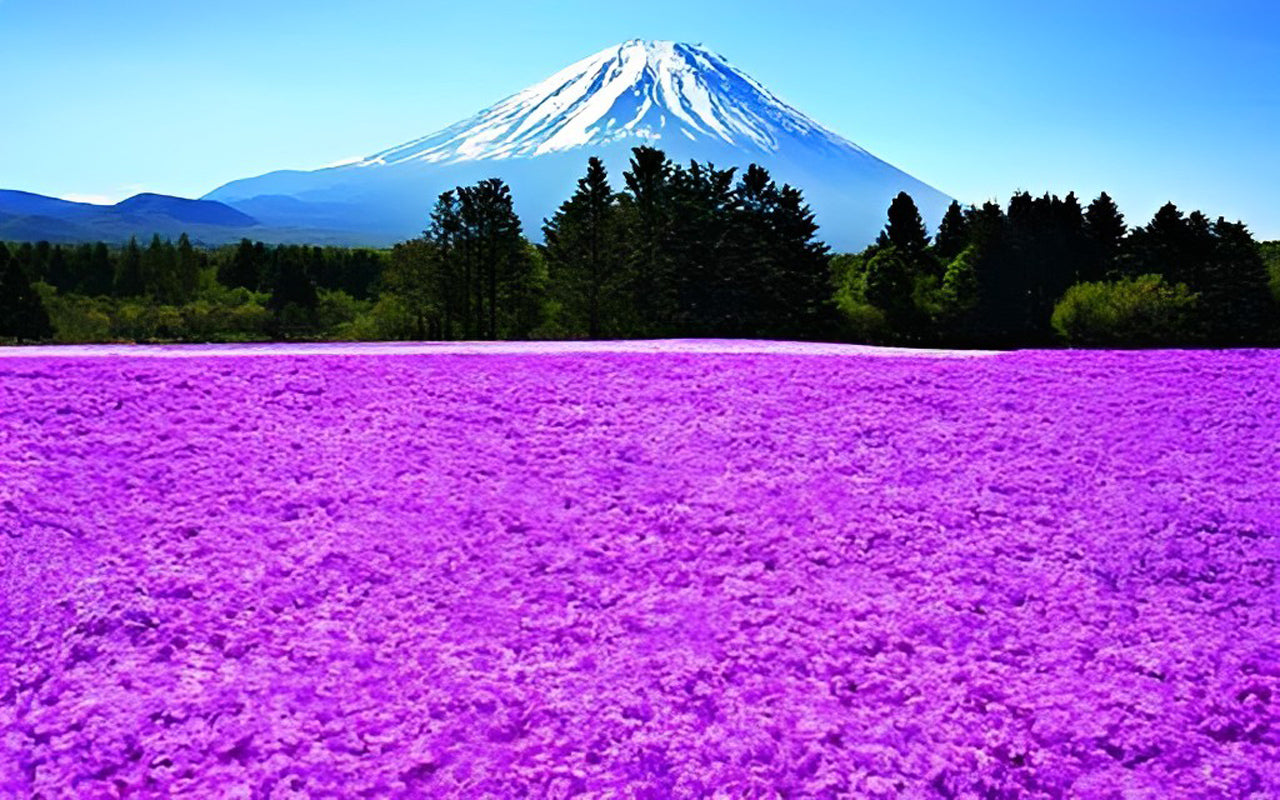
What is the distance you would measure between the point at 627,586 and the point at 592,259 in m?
36.4

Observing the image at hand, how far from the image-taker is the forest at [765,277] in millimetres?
38812

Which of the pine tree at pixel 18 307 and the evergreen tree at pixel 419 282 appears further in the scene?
the pine tree at pixel 18 307

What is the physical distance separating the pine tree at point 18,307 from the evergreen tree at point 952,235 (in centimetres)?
5481

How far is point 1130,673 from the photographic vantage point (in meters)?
4.06

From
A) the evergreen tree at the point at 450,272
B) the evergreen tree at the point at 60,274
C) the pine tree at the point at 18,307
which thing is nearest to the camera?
the evergreen tree at the point at 450,272

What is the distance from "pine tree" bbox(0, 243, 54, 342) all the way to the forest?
11 cm

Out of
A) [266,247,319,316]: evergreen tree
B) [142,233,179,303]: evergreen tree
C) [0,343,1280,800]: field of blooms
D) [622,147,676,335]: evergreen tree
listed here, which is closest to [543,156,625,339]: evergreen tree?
[622,147,676,335]: evergreen tree

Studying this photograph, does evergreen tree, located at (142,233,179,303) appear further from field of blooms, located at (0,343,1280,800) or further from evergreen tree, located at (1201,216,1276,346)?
field of blooms, located at (0,343,1280,800)

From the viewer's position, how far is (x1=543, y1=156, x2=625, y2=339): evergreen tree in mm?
40000

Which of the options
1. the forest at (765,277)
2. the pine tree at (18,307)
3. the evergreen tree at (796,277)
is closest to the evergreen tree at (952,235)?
the forest at (765,277)

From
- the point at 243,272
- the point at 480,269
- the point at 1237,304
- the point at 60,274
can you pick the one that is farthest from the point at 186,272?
the point at 1237,304

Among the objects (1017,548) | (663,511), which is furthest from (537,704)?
(1017,548)

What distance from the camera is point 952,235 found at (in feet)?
200

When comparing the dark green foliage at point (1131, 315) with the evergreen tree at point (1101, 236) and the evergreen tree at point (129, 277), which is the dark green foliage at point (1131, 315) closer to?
the evergreen tree at point (1101, 236)
